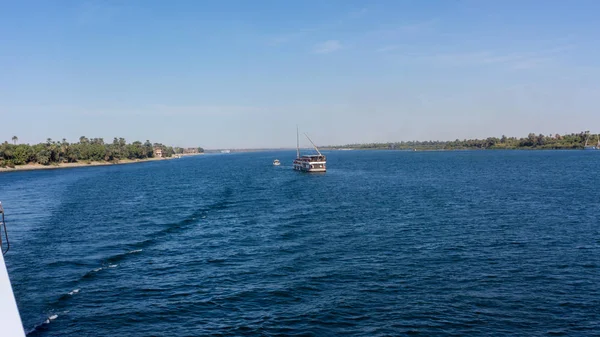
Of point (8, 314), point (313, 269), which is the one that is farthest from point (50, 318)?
point (8, 314)

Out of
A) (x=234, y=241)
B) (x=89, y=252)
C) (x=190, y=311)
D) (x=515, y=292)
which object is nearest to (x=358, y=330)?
(x=190, y=311)

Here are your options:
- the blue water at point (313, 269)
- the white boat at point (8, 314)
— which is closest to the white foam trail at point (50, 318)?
the blue water at point (313, 269)

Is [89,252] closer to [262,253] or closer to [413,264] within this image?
[262,253]

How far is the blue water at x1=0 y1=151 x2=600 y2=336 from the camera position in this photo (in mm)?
25938

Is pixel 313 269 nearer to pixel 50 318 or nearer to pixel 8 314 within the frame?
pixel 50 318

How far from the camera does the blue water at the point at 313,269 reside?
2594 cm

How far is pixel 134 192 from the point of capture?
98125 mm

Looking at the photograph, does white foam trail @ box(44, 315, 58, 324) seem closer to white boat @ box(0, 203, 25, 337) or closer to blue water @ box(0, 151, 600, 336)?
blue water @ box(0, 151, 600, 336)

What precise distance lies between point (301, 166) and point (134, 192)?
241 ft

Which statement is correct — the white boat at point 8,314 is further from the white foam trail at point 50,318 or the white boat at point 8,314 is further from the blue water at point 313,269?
the white foam trail at point 50,318

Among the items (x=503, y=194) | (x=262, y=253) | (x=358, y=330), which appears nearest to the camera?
(x=358, y=330)

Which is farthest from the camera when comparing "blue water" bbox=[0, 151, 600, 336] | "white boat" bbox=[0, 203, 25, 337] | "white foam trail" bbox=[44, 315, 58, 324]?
"white foam trail" bbox=[44, 315, 58, 324]

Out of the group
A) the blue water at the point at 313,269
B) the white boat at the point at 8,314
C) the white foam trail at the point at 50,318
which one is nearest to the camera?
the white boat at the point at 8,314

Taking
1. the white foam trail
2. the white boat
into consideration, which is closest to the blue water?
the white foam trail
